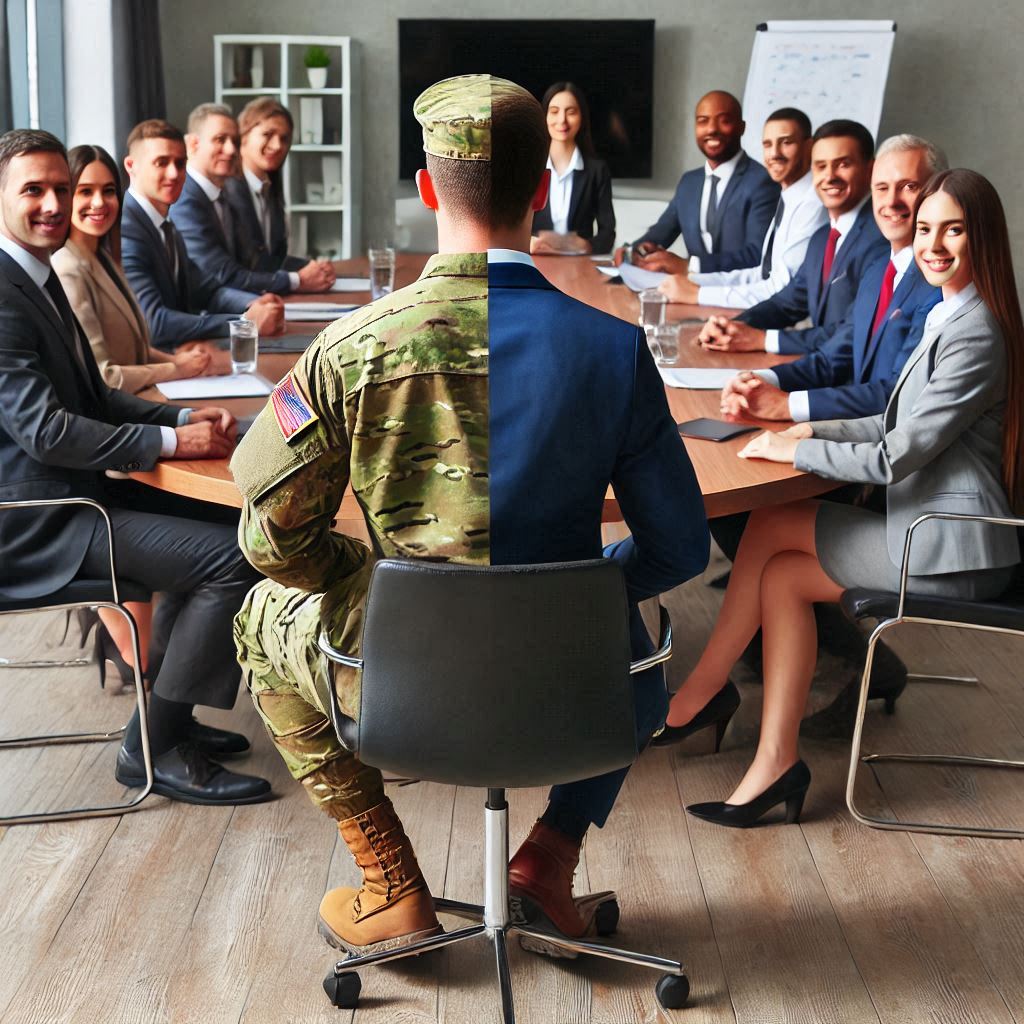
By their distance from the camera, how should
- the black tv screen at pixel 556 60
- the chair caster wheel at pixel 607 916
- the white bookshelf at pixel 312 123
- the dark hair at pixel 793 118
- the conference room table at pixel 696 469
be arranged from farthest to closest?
the black tv screen at pixel 556 60 < the white bookshelf at pixel 312 123 < the dark hair at pixel 793 118 < the conference room table at pixel 696 469 < the chair caster wheel at pixel 607 916

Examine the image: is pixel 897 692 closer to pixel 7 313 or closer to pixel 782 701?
pixel 782 701

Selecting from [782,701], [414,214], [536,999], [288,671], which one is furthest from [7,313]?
[414,214]

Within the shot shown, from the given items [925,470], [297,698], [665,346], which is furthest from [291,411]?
[665,346]

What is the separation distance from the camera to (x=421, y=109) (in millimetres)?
1540

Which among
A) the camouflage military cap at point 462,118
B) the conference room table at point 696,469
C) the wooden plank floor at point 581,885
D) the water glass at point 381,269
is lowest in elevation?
the wooden plank floor at point 581,885

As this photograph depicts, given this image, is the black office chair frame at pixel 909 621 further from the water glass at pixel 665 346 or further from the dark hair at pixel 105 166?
the dark hair at pixel 105 166

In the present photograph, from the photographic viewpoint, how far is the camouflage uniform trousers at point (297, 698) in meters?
1.88

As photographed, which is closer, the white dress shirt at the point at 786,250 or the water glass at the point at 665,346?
the water glass at the point at 665,346

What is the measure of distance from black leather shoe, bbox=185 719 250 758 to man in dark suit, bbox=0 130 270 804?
136 mm

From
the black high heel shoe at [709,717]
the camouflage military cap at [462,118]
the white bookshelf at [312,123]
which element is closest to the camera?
the camouflage military cap at [462,118]

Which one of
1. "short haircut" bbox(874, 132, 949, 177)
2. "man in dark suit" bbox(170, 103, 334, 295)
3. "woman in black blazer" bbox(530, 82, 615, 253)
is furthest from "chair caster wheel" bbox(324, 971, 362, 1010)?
"woman in black blazer" bbox(530, 82, 615, 253)

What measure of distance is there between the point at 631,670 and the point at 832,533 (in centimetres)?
107

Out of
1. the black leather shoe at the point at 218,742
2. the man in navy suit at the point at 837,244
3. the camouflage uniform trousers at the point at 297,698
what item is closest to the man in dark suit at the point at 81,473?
the black leather shoe at the point at 218,742

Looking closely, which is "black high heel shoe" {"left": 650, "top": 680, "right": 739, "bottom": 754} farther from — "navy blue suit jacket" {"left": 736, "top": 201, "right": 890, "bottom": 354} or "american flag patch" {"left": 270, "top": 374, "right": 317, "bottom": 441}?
"american flag patch" {"left": 270, "top": 374, "right": 317, "bottom": 441}
